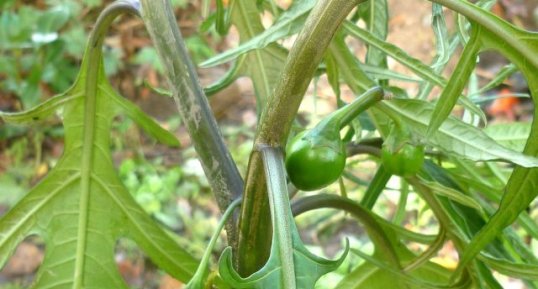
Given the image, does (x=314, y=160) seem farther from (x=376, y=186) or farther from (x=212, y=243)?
(x=376, y=186)

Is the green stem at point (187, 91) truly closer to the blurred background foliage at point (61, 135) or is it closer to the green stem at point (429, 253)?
the green stem at point (429, 253)

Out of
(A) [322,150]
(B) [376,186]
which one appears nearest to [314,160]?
(A) [322,150]

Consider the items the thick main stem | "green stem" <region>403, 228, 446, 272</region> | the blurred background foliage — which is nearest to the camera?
the thick main stem

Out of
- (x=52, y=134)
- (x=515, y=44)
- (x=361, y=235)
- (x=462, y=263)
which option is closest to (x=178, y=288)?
(x=361, y=235)

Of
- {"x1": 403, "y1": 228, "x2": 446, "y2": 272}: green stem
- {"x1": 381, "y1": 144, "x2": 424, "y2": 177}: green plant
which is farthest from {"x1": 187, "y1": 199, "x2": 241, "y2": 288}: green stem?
{"x1": 403, "y1": 228, "x2": 446, "y2": 272}: green stem

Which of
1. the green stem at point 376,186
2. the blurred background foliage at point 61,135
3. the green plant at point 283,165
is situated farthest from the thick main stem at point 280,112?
the blurred background foliage at point 61,135

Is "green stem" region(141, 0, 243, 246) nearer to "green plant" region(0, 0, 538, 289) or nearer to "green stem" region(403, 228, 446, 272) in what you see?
"green plant" region(0, 0, 538, 289)

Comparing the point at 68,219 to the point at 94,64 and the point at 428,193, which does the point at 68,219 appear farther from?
the point at 428,193
